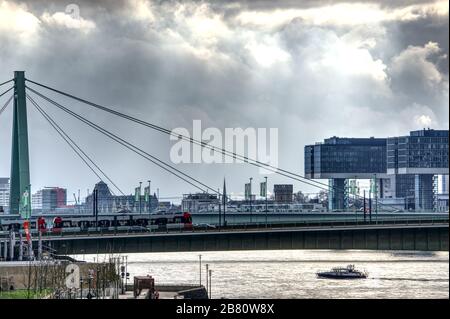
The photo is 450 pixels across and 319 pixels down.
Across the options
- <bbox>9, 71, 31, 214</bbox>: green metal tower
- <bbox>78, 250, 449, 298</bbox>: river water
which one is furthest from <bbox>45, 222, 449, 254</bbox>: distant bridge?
<bbox>9, 71, 31, 214</bbox>: green metal tower

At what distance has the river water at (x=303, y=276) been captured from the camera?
78.7 m

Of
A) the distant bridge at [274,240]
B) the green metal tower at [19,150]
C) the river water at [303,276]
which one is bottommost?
the river water at [303,276]

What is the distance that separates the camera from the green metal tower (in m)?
104

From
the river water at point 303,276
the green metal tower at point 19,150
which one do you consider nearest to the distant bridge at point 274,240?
the river water at point 303,276

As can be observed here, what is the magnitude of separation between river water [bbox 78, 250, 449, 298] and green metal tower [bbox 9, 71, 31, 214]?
12.0m

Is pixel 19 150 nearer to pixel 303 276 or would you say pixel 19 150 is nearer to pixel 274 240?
pixel 274 240

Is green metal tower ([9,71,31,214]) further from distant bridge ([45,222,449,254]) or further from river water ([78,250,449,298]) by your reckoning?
river water ([78,250,449,298])

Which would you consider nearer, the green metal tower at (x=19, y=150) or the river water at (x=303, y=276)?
the river water at (x=303, y=276)

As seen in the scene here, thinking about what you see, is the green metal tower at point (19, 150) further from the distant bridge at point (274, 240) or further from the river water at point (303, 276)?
the river water at point (303, 276)

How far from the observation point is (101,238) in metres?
98.2

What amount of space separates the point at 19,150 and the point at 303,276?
27.7m

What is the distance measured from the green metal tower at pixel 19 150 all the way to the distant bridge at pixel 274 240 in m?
7.68
